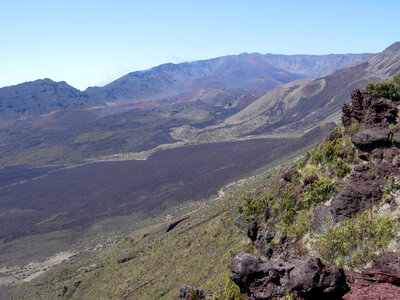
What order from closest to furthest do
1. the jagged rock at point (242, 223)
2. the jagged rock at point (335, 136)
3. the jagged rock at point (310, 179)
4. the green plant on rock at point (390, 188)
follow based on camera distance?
the green plant on rock at point (390, 188) → the jagged rock at point (310, 179) → the jagged rock at point (335, 136) → the jagged rock at point (242, 223)

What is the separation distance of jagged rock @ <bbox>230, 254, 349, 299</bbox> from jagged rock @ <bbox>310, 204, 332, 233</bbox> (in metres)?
3.12

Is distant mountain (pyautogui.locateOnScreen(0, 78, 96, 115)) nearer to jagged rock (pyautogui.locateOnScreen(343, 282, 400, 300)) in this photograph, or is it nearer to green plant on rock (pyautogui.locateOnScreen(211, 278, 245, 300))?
green plant on rock (pyautogui.locateOnScreen(211, 278, 245, 300))

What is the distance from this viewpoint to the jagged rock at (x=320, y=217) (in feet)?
37.1

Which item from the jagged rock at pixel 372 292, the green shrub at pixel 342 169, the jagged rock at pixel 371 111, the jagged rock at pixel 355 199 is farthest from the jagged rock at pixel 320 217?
the jagged rock at pixel 371 111

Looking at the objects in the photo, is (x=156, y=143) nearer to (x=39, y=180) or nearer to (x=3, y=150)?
(x=39, y=180)

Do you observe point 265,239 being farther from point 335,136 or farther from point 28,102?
point 28,102

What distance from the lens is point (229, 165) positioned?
2562 inches

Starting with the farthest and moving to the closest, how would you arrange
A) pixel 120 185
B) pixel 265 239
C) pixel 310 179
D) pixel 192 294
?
pixel 120 185 < pixel 310 179 < pixel 265 239 < pixel 192 294

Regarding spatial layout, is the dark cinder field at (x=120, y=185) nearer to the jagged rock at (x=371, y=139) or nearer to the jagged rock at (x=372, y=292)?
the jagged rock at (x=371, y=139)

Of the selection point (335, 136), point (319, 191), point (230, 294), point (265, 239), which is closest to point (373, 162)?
point (319, 191)

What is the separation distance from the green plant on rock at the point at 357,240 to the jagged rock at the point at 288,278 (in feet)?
5.93

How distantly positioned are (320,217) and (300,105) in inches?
4268

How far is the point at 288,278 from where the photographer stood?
25.6 feet

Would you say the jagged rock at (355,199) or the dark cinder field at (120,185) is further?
the dark cinder field at (120,185)
